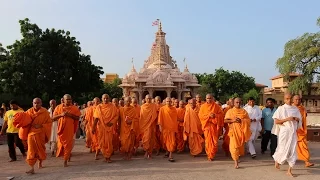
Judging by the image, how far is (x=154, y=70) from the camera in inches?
1924

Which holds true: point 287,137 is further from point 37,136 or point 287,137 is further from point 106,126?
point 37,136

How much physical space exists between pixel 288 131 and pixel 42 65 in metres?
25.6

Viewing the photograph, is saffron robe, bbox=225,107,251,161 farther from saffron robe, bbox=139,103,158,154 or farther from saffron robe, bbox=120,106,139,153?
saffron robe, bbox=120,106,139,153

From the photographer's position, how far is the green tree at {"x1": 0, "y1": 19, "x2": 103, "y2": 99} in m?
29.7

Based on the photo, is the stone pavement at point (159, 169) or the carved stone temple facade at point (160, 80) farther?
the carved stone temple facade at point (160, 80)

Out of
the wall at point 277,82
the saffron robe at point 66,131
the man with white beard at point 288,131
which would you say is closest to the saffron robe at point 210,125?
the man with white beard at point 288,131

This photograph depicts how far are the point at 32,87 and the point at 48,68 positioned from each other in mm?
2130

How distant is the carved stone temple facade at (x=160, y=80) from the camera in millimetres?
45375

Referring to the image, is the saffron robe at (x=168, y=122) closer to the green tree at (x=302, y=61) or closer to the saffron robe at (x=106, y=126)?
the saffron robe at (x=106, y=126)

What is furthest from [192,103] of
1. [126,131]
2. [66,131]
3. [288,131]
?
[66,131]

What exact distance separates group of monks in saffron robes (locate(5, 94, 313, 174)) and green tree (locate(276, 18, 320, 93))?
22.7 metres

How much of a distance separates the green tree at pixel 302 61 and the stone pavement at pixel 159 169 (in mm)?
23197

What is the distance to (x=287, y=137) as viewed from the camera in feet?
26.6

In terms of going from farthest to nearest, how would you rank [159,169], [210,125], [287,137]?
[210,125] → [159,169] → [287,137]
